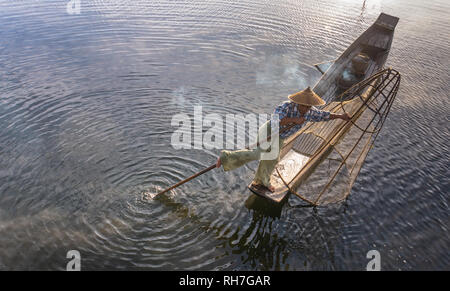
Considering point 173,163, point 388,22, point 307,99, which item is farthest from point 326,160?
point 388,22

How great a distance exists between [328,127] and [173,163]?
4.20 metres

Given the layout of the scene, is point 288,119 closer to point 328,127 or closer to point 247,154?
point 247,154

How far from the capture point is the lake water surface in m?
5.02

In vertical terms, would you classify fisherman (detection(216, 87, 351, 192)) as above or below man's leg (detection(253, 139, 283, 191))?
above

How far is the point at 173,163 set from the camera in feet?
21.6

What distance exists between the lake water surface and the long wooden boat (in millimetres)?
626

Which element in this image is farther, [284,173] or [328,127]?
[328,127]

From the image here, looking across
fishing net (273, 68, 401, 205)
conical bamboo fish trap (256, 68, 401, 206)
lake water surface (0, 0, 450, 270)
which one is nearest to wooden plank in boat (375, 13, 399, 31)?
lake water surface (0, 0, 450, 270)

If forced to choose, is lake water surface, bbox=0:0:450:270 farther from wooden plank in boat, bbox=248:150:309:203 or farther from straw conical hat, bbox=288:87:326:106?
straw conical hat, bbox=288:87:326:106

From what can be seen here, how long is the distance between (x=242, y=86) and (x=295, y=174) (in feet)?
16.0

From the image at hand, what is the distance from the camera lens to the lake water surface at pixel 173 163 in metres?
5.02

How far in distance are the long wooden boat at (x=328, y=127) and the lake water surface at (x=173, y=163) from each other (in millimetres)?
626

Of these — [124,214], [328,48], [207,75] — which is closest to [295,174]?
[124,214]

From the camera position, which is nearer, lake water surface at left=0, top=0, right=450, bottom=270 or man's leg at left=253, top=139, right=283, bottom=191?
lake water surface at left=0, top=0, right=450, bottom=270
